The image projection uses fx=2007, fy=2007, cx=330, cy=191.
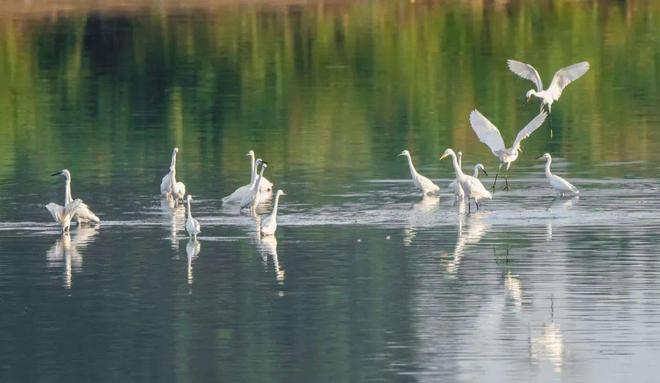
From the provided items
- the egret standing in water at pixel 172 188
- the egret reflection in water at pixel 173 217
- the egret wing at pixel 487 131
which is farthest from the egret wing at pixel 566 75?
the egret reflection in water at pixel 173 217

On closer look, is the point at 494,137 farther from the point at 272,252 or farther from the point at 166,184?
the point at 272,252

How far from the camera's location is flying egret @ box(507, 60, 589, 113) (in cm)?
2909

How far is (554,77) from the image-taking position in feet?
98.5

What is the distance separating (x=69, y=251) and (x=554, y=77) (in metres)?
10.3

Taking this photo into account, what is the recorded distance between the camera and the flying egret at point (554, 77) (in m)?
29.1

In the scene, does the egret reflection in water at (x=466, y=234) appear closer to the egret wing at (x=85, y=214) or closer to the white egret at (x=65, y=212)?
the egret wing at (x=85, y=214)

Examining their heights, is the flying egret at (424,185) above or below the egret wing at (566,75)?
below

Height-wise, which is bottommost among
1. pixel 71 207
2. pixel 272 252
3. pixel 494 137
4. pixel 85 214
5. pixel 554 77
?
pixel 272 252

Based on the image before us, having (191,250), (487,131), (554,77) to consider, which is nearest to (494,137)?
(487,131)

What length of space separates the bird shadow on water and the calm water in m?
0.05

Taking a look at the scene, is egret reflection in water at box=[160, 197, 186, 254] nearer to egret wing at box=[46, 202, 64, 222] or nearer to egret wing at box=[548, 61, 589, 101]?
egret wing at box=[46, 202, 64, 222]

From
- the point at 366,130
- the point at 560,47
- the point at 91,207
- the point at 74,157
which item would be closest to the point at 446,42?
the point at 560,47

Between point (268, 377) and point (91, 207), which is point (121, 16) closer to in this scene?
point (91, 207)

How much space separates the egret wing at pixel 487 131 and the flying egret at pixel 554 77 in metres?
1.35
